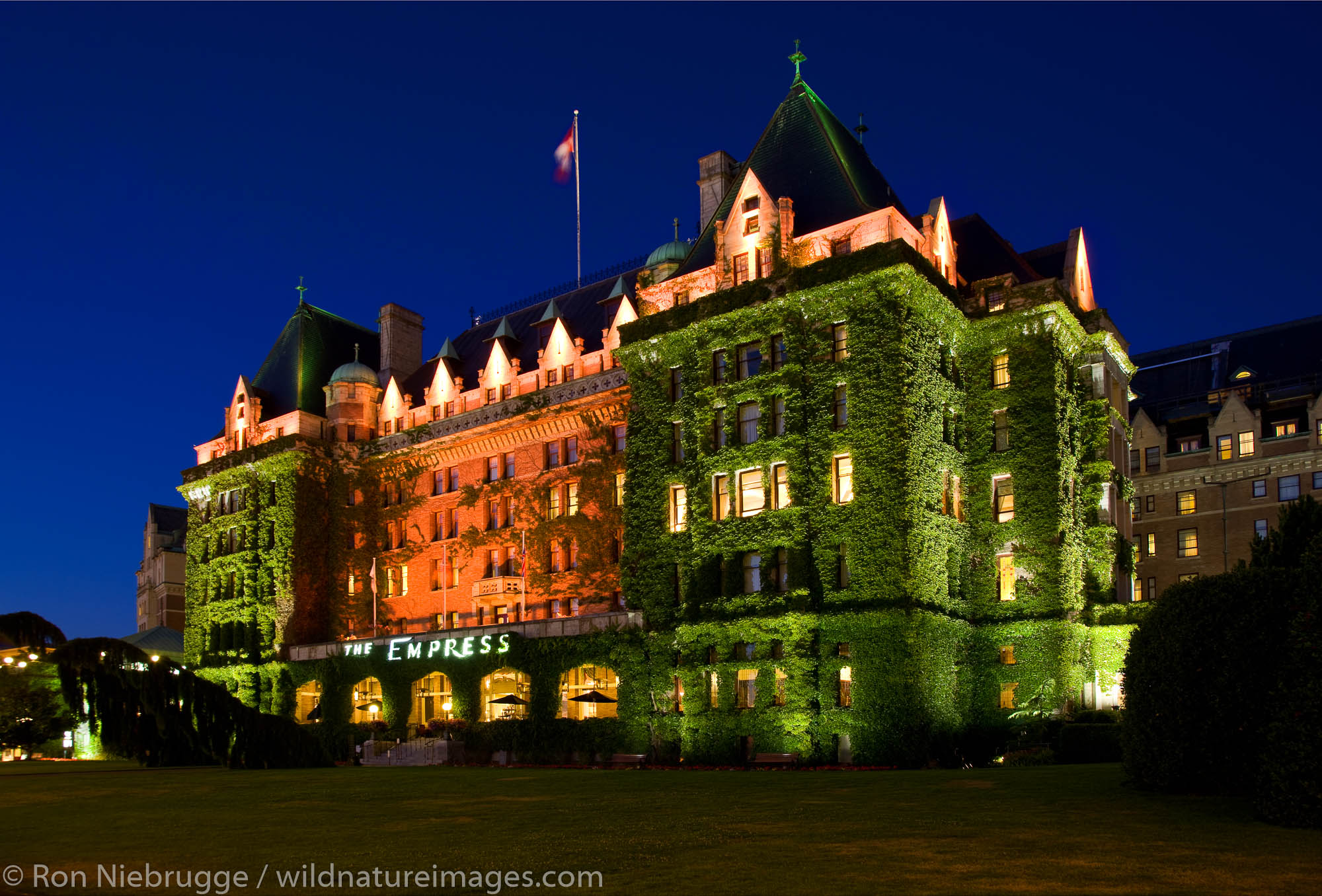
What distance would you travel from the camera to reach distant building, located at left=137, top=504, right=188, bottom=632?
12044 centimetres

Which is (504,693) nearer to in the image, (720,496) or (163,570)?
(720,496)

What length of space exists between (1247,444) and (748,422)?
3975 centimetres

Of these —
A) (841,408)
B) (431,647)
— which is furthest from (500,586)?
(841,408)

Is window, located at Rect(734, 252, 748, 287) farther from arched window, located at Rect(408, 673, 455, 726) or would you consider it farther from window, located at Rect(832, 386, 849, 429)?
arched window, located at Rect(408, 673, 455, 726)

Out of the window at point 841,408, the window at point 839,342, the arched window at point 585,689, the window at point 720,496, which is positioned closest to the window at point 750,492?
the window at point 720,496

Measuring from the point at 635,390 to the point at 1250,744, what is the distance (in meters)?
40.7

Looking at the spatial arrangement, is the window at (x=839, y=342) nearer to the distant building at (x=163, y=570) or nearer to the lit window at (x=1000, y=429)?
the lit window at (x=1000, y=429)

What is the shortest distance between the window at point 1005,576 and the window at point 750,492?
11.2 metres

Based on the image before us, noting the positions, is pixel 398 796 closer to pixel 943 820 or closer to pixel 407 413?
pixel 943 820

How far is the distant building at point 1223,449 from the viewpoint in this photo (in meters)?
75.5

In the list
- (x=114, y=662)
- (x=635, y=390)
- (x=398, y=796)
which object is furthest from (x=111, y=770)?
(x=635, y=390)

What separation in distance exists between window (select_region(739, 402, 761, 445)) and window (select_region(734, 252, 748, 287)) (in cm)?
610

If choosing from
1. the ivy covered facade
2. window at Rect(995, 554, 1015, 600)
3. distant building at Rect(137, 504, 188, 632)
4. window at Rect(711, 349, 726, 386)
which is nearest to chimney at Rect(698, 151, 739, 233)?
the ivy covered facade

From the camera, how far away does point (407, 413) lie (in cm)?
7844
